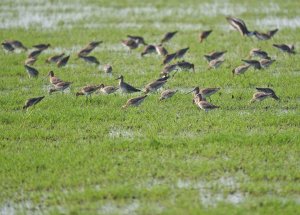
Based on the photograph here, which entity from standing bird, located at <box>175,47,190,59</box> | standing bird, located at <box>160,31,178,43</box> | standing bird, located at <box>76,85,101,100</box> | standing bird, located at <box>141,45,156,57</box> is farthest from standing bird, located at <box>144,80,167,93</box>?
standing bird, located at <box>160,31,178,43</box>

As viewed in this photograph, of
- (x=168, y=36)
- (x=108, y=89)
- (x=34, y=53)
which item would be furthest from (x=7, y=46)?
(x=108, y=89)

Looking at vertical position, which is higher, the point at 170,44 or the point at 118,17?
the point at 170,44

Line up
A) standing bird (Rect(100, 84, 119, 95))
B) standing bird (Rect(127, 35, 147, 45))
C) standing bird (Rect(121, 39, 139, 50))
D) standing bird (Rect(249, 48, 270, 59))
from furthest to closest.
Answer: standing bird (Rect(127, 35, 147, 45)), standing bird (Rect(121, 39, 139, 50)), standing bird (Rect(249, 48, 270, 59)), standing bird (Rect(100, 84, 119, 95))

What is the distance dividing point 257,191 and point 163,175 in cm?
145

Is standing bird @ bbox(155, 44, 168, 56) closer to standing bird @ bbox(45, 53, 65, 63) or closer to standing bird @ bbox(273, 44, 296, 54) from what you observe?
standing bird @ bbox(45, 53, 65, 63)

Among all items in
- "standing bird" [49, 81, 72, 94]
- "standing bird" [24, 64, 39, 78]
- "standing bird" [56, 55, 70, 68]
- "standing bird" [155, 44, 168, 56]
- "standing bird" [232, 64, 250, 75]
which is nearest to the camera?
"standing bird" [49, 81, 72, 94]

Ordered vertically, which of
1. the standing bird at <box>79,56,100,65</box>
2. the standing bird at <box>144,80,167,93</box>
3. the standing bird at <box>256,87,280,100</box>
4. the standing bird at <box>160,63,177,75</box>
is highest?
the standing bird at <box>256,87,280,100</box>

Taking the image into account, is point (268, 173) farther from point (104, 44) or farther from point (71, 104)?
point (104, 44)

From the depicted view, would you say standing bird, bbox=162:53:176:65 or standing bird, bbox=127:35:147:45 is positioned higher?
standing bird, bbox=162:53:176:65

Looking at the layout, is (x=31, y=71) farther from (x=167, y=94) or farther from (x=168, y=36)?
(x=168, y=36)

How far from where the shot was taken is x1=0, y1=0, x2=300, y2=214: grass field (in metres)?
9.17

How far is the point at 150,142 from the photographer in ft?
37.5

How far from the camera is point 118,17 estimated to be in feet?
92.9


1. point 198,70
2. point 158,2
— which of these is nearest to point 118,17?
point 158,2
